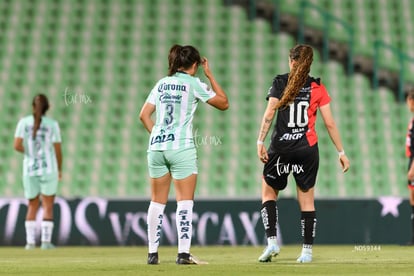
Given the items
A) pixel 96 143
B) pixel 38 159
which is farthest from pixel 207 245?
pixel 96 143

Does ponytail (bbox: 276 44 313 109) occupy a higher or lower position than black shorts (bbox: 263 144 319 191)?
higher

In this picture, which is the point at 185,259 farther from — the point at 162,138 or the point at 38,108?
the point at 38,108

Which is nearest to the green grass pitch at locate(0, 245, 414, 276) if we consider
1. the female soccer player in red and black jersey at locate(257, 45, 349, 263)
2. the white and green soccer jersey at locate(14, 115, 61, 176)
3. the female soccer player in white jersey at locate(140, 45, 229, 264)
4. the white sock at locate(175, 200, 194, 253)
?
the white sock at locate(175, 200, 194, 253)

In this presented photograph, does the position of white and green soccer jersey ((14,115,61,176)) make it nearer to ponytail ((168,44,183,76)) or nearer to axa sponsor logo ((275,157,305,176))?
ponytail ((168,44,183,76))

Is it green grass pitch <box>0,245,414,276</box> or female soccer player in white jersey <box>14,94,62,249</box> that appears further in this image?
female soccer player in white jersey <box>14,94,62,249</box>

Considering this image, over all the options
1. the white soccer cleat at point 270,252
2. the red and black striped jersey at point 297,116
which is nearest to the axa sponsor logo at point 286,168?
the red and black striped jersey at point 297,116

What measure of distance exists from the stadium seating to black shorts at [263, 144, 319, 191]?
719 cm

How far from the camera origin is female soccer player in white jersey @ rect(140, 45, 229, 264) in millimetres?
8320

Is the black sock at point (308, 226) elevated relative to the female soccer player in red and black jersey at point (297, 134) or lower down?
lower down

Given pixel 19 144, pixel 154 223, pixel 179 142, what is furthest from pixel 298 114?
pixel 19 144

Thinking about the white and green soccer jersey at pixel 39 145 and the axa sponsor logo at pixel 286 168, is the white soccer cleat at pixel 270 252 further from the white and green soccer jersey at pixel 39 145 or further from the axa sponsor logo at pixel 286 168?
the white and green soccer jersey at pixel 39 145

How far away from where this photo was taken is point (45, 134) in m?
12.7

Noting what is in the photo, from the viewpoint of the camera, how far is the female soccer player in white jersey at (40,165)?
12.6m

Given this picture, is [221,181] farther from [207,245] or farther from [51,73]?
[51,73]
